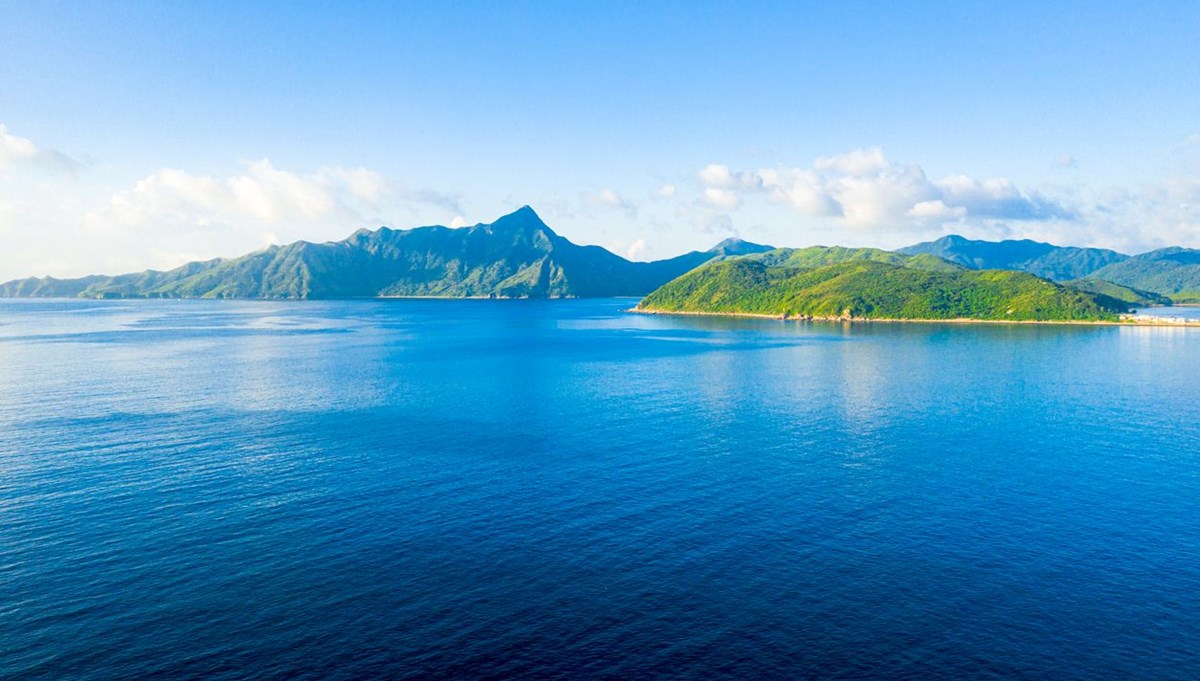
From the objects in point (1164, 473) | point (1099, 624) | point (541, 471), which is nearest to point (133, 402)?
point (541, 471)

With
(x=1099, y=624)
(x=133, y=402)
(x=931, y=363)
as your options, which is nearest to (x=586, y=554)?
(x=1099, y=624)

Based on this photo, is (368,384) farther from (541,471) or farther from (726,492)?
(726,492)

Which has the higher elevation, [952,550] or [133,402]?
[133,402]

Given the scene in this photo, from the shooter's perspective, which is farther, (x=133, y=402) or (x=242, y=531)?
(x=133, y=402)

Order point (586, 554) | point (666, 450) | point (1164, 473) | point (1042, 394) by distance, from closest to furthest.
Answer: point (586, 554)
point (1164, 473)
point (666, 450)
point (1042, 394)

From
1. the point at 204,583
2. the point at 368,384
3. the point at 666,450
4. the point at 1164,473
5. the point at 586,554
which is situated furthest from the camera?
the point at 368,384

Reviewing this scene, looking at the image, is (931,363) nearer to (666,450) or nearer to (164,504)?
(666,450)
